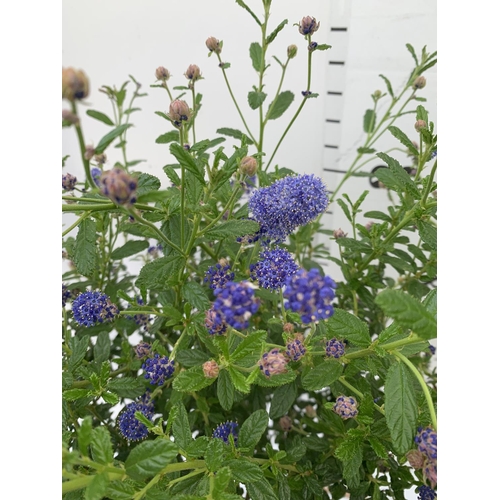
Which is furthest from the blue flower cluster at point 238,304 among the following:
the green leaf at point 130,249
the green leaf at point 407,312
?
the green leaf at point 130,249

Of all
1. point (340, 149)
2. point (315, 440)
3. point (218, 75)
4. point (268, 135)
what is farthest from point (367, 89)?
point (315, 440)

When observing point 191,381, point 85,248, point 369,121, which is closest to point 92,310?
point 85,248

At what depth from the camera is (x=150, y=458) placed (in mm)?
438

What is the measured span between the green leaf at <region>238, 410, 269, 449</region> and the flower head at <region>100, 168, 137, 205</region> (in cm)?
37

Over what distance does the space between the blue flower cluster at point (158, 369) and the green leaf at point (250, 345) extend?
0.17 metres

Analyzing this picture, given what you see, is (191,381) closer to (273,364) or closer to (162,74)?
(273,364)

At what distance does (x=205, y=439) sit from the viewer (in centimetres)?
55

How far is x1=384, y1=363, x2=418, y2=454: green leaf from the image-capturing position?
1.58 ft

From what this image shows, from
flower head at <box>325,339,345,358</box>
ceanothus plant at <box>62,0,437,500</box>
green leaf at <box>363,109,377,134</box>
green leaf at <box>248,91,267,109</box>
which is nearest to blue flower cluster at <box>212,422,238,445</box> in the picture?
ceanothus plant at <box>62,0,437,500</box>

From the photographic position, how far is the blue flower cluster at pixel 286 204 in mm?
627

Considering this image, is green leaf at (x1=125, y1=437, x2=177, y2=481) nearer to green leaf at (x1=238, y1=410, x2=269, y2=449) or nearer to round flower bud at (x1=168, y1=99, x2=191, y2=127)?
green leaf at (x1=238, y1=410, x2=269, y2=449)

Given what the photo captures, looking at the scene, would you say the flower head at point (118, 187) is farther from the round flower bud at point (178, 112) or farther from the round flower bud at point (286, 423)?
the round flower bud at point (286, 423)

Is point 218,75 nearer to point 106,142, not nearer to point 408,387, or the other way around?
point 106,142

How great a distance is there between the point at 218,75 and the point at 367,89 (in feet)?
1.32
